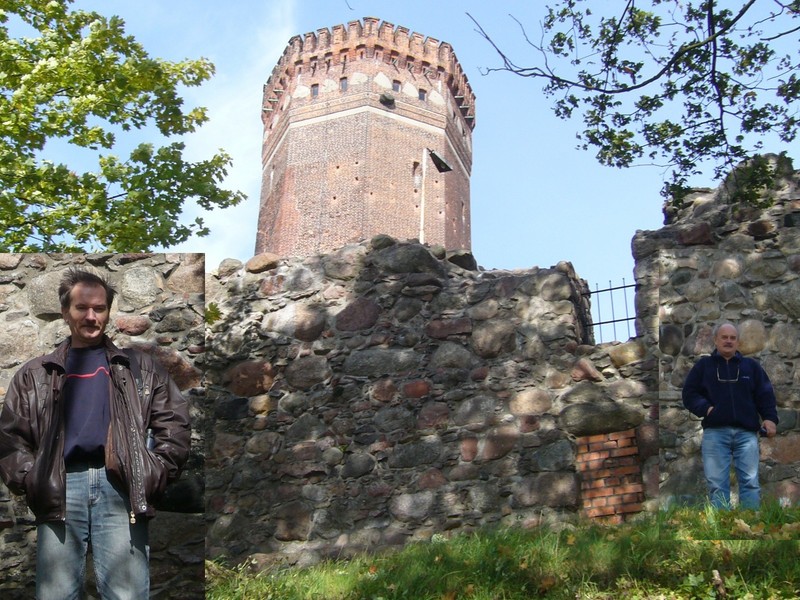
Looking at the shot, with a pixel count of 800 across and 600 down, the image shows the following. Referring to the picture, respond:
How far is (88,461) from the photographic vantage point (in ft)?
12.1

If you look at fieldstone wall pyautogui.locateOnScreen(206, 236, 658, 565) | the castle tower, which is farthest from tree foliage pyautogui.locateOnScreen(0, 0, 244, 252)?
the castle tower

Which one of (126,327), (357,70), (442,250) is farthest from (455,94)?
(126,327)

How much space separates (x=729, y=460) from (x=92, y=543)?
4434 millimetres

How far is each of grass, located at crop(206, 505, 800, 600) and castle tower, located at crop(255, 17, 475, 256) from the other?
3244cm

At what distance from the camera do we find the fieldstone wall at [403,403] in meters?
7.81

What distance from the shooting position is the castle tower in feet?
127

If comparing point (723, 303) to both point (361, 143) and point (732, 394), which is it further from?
point (361, 143)

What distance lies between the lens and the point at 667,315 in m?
7.91

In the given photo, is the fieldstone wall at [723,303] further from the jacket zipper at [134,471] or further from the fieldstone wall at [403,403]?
the jacket zipper at [134,471]

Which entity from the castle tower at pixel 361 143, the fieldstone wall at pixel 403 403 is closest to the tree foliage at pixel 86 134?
the fieldstone wall at pixel 403 403

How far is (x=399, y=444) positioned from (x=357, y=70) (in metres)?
34.3

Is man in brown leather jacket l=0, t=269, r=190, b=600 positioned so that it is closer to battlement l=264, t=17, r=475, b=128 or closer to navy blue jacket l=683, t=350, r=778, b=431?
navy blue jacket l=683, t=350, r=778, b=431

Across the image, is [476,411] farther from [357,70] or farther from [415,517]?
[357,70]

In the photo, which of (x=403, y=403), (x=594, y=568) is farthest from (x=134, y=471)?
(x=403, y=403)
